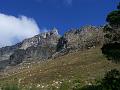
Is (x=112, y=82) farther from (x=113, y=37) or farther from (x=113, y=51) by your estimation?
(x=113, y=37)

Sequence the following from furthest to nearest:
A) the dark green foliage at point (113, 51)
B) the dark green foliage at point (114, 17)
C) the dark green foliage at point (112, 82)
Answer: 1. the dark green foliage at point (114, 17)
2. the dark green foliage at point (113, 51)
3. the dark green foliage at point (112, 82)

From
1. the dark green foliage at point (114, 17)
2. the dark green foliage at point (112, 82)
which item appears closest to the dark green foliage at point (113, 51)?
the dark green foliage at point (112, 82)

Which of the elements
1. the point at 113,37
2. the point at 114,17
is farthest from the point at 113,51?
the point at 114,17

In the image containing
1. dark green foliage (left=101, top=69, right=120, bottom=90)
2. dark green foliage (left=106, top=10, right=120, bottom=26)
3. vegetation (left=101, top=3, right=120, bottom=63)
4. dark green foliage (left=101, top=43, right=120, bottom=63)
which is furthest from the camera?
dark green foliage (left=106, top=10, right=120, bottom=26)

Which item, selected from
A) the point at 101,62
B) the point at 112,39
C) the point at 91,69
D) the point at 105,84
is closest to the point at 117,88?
the point at 105,84

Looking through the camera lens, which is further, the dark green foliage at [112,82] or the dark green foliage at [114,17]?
the dark green foliage at [114,17]

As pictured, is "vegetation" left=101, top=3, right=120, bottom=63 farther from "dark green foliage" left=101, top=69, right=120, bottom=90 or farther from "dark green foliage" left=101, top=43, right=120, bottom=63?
"dark green foliage" left=101, top=69, right=120, bottom=90

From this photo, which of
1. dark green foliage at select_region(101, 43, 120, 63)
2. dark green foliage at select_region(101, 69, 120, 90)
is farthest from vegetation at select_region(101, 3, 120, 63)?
dark green foliage at select_region(101, 69, 120, 90)

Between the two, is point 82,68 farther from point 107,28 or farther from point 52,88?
point 107,28

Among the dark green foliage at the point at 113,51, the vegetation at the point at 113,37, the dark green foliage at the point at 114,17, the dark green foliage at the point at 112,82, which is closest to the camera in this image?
the dark green foliage at the point at 112,82

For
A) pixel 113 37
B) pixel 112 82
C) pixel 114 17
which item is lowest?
pixel 112 82

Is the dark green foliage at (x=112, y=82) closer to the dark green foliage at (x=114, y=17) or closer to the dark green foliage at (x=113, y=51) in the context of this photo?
the dark green foliage at (x=113, y=51)

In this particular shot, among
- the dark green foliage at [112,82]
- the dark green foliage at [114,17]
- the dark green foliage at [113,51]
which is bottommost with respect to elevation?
the dark green foliage at [112,82]

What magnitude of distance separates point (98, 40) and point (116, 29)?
112 m
